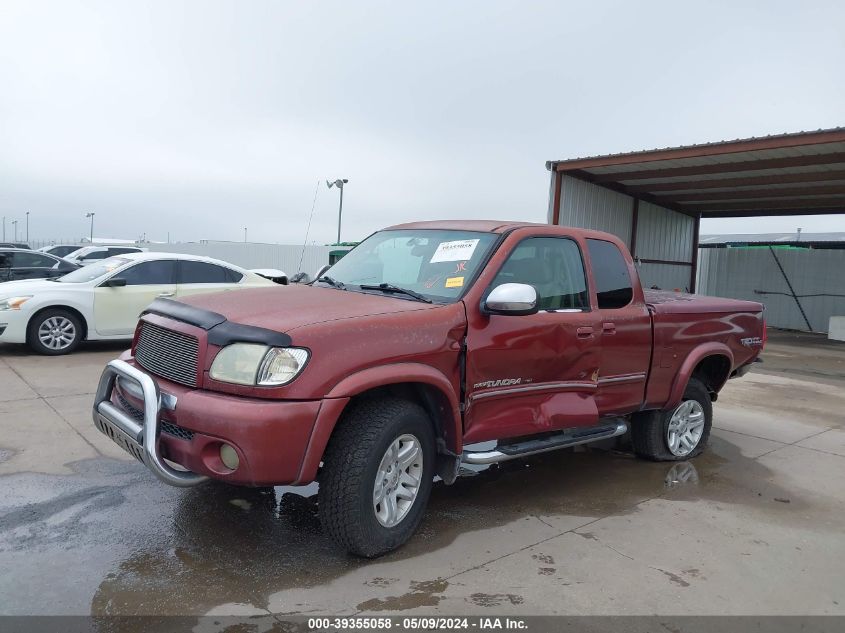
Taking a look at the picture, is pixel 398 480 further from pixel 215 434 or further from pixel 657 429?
pixel 657 429

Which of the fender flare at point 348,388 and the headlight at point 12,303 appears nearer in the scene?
the fender flare at point 348,388

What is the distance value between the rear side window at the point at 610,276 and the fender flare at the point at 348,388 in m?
1.76

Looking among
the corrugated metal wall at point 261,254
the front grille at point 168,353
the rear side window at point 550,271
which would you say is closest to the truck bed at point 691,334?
the rear side window at point 550,271

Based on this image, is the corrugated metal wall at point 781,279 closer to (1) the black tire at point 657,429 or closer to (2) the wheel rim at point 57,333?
(1) the black tire at point 657,429

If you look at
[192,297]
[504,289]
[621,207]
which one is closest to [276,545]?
[192,297]

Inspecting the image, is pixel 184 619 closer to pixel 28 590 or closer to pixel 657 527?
pixel 28 590

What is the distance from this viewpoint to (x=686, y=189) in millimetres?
18875

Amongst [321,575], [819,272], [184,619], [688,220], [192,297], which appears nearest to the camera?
[184,619]

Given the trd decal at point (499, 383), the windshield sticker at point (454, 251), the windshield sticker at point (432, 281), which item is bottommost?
the trd decal at point (499, 383)

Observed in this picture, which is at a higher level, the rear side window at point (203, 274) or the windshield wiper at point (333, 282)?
the windshield wiper at point (333, 282)

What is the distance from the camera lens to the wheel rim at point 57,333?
9414mm

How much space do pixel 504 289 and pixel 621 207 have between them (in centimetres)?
1677

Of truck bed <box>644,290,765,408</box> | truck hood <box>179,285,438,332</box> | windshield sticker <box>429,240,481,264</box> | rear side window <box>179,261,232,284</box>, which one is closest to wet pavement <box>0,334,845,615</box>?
truck bed <box>644,290,765,408</box>

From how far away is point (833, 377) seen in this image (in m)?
11.7
